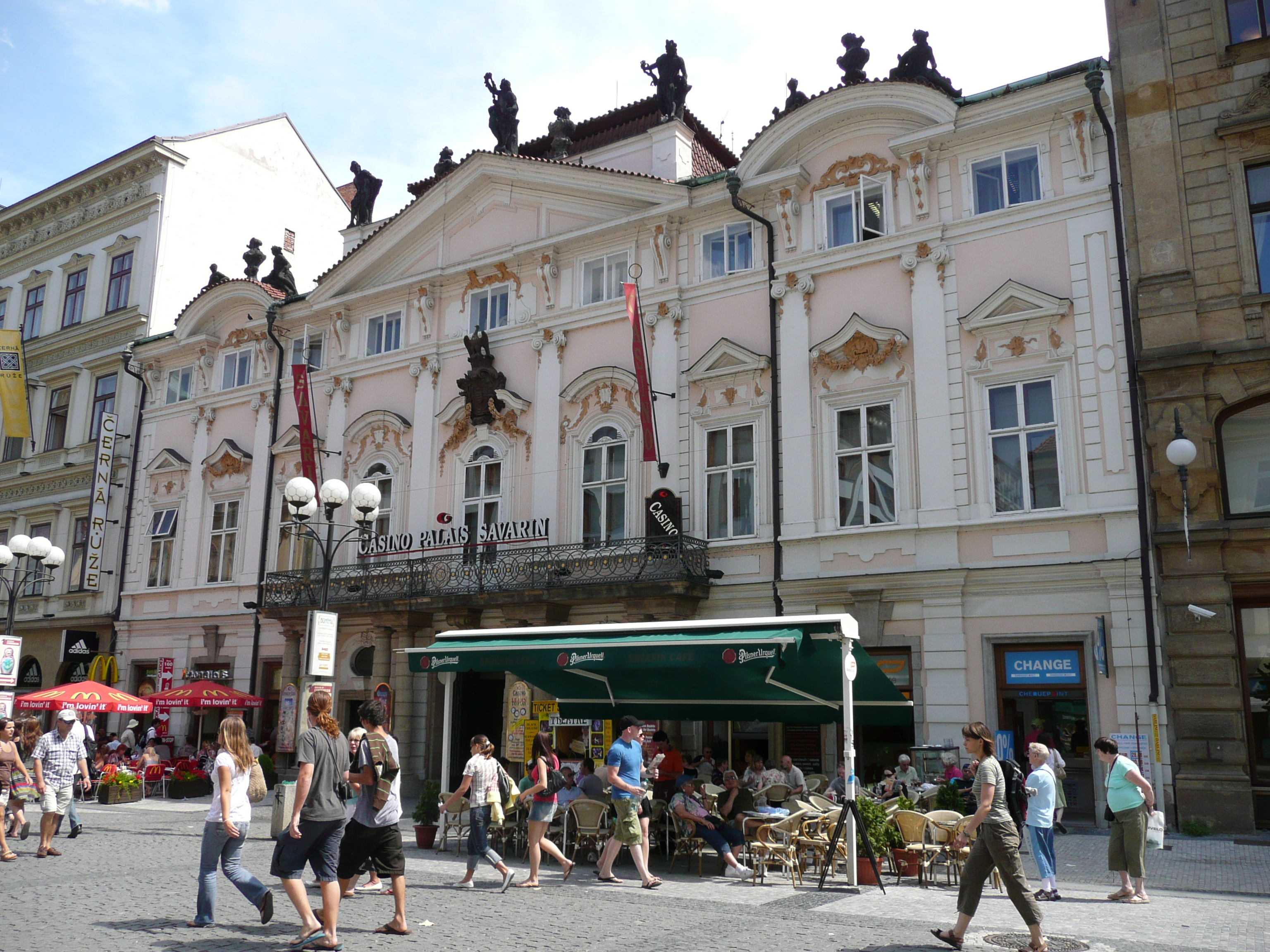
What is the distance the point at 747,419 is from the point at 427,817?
33.3 ft

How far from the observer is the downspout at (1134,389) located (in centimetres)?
1667

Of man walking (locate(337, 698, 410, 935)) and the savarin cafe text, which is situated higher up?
the savarin cafe text

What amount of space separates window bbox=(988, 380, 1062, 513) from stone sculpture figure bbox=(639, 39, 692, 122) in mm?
11096

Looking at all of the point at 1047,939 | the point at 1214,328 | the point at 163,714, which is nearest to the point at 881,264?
the point at 1214,328

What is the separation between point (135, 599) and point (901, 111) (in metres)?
24.5

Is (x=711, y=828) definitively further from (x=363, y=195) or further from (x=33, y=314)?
(x=33, y=314)

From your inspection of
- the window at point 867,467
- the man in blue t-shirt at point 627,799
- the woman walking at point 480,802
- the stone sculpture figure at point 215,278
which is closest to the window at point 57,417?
the stone sculpture figure at point 215,278

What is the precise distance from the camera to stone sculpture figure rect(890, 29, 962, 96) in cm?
2139

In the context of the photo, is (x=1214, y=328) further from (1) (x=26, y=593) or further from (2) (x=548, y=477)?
(1) (x=26, y=593)

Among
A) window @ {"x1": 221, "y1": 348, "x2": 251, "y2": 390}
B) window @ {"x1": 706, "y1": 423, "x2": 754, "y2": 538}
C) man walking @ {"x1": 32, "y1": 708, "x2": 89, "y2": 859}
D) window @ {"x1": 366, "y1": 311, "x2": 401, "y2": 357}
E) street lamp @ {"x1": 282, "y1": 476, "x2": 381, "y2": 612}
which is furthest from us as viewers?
window @ {"x1": 221, "y1": 348, "x2": 251, "y2": 390}

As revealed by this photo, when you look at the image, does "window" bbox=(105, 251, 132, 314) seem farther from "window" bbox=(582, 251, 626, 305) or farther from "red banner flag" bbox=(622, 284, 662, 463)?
"red banner flag" bbox=(622, 284, 662, 463)

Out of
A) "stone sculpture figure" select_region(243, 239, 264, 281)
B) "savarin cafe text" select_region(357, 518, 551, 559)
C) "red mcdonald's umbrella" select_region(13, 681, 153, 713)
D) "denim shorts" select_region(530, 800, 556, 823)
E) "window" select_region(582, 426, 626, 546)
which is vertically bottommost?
"denim shorts" select_region(530, 800, 556, 823)

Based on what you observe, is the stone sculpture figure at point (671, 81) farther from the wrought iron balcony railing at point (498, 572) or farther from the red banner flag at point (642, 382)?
the wrought iron balcony railing at point (498, 572)

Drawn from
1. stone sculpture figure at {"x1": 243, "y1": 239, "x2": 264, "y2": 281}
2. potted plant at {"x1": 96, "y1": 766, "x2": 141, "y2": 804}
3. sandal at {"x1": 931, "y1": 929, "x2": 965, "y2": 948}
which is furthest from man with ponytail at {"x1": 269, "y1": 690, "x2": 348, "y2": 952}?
stone sculpture figure at {"x1": 243, "y1": 239, "x2": 264, "y2": 281}
